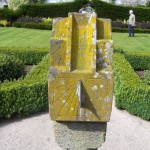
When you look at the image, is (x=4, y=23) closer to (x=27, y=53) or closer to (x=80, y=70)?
(x=27, y=53)

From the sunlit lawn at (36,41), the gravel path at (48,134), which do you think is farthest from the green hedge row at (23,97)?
the sunlit lawn at (36,41)

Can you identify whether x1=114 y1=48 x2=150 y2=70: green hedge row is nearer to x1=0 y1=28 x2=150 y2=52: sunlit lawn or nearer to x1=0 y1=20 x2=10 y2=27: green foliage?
x1=0 y1=28 x2=150 y2=52: sunlit lawn

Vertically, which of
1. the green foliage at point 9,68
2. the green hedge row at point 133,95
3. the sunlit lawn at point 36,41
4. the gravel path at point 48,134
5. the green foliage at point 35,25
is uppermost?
the green foliage at point 35,25

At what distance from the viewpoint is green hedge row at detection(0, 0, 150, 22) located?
2319 cm

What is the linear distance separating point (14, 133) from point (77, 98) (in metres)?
3.97

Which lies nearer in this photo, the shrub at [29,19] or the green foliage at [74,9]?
the shrub at [29,19]

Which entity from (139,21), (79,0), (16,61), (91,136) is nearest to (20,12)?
(79,0)

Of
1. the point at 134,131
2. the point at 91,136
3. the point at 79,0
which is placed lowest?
the point at 134,131

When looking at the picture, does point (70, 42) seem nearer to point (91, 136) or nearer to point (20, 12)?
point (91, 136)

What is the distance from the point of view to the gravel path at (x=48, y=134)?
5.86m

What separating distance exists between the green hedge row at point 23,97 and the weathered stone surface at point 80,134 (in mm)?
4063

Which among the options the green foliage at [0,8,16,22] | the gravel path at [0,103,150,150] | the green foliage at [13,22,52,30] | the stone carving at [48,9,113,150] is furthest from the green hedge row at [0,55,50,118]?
the green foliage at [0,8,16,22]

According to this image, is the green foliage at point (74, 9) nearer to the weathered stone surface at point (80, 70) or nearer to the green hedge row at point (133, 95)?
the green hedge row at point (133, 95)

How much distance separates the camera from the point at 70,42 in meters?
2.65
